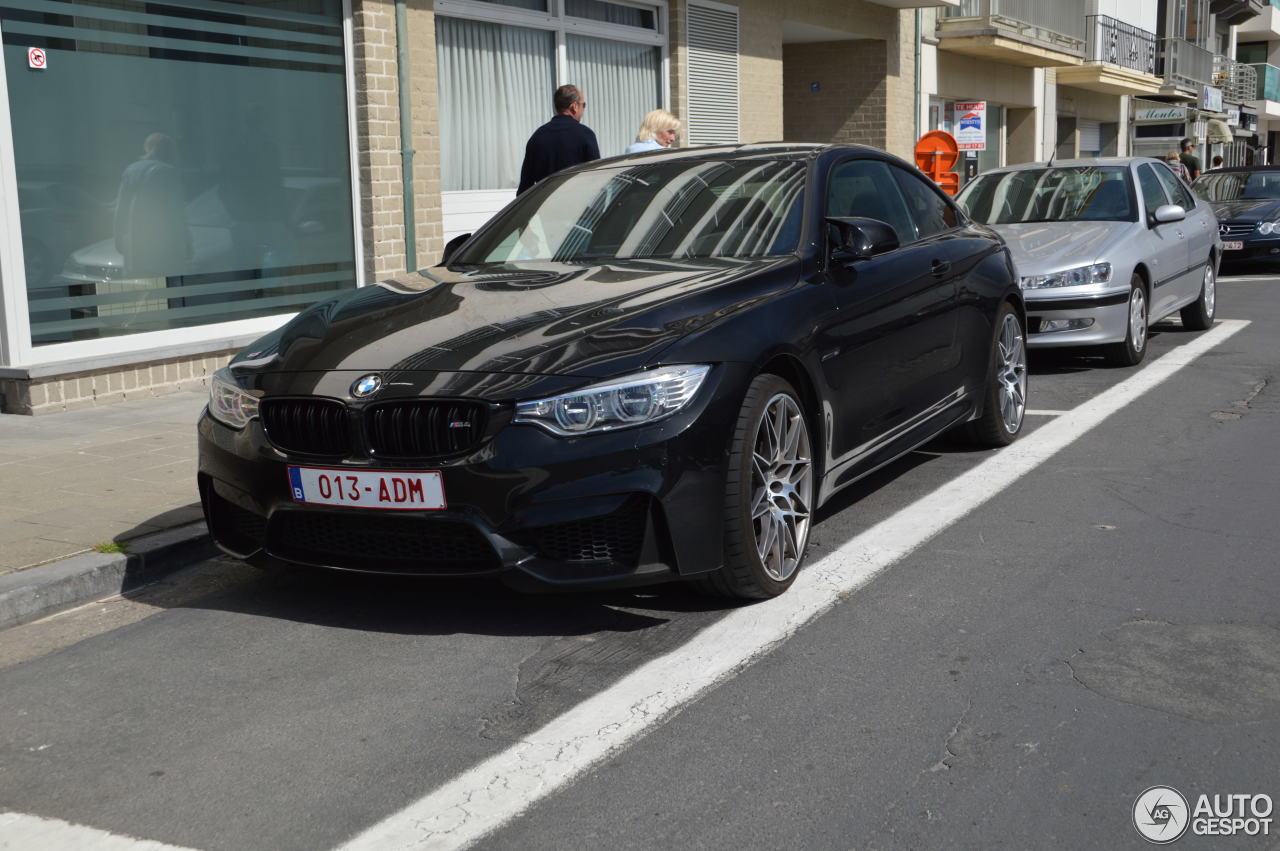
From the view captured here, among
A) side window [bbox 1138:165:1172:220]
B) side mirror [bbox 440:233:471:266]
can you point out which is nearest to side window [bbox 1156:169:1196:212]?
side window [bbox 1138:165:1172:220]

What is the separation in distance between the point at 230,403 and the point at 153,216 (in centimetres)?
540

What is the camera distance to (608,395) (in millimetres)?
4141

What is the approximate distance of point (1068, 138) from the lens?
114 feet

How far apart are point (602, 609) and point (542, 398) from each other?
85 centimetres

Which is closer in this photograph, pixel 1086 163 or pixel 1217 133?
pixel 1086 163

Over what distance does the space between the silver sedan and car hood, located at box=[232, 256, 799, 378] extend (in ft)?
16.9

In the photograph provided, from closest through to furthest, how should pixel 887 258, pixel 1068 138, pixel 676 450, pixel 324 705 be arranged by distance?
pixel 324 705, pixel 676 450, pixel 887 258, pixel 1068 138

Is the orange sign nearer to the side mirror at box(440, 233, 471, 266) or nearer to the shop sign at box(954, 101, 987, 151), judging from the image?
the shop sign at box(954, 101, 987, 151)

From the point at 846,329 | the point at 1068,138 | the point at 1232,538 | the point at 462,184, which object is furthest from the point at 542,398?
the point at 1068,138

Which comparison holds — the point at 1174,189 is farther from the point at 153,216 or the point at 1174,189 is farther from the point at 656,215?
the point at 153,216

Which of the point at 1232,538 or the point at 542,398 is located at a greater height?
the point at 542,398

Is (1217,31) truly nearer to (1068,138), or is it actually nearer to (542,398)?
→ (1068,138)

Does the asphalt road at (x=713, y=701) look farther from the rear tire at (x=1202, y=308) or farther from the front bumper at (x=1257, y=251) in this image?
the front bumper at (x=1257, y=251)

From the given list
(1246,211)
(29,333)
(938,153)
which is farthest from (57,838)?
(1246,211)
